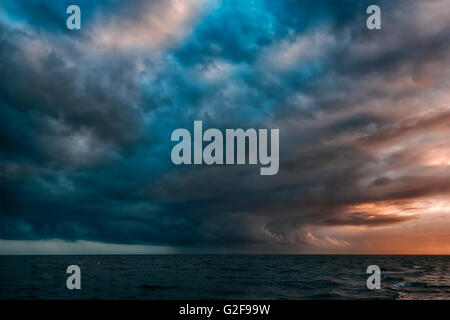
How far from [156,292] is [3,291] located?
1893 centimetres
